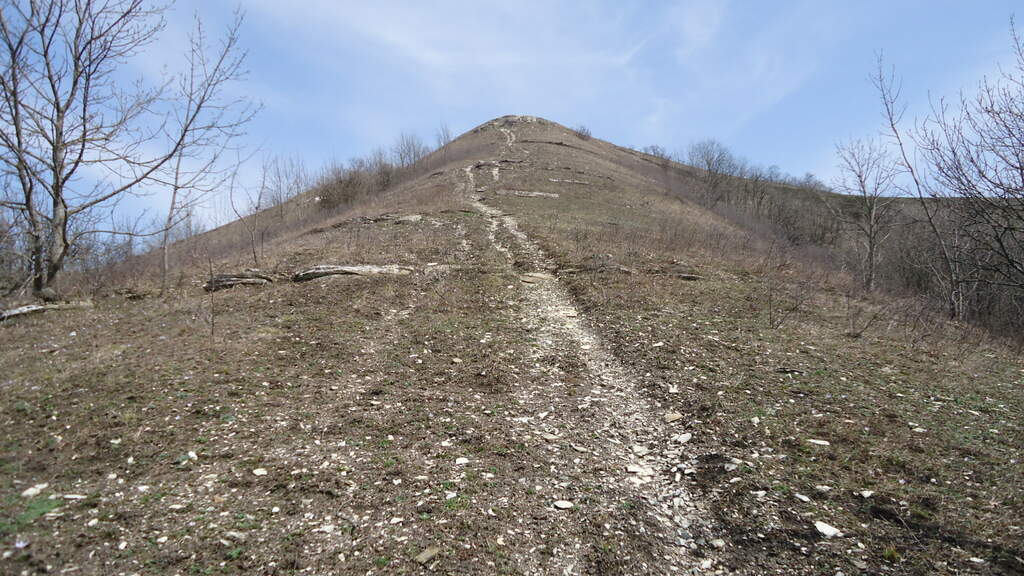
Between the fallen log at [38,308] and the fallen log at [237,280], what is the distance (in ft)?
7.73

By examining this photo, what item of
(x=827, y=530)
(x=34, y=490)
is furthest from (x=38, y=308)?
(x=827, y=530)

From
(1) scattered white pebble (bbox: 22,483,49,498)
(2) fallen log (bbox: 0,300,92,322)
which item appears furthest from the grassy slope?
(2) fallen log (bbox: 0,300,92,322)

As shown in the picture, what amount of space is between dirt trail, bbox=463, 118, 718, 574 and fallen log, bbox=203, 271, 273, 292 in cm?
708

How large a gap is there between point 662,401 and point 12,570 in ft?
20.6

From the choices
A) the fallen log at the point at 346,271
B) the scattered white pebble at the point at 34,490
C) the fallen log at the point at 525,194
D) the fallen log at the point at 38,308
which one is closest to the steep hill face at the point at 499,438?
the scattered white pebble at the point at 34,490

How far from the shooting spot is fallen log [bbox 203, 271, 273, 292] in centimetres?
1124

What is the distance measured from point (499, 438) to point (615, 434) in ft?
4.66

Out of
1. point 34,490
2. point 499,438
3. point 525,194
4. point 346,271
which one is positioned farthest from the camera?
point 525,194

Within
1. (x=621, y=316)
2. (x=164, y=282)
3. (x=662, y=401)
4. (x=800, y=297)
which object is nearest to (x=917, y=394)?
(x=662, y=401)

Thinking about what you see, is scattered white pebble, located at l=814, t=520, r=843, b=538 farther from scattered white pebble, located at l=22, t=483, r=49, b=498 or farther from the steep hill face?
scattered white pebble, located at l=22, t=483, r=49, b=498

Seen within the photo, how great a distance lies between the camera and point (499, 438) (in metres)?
5.18

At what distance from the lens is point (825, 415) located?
17.9 ft

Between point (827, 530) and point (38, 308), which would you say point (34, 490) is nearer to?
point (827, 530)

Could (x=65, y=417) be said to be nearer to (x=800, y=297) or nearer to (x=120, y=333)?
(x=120, y=333)
